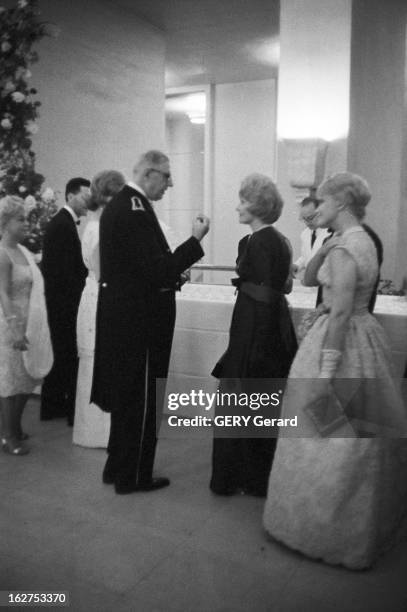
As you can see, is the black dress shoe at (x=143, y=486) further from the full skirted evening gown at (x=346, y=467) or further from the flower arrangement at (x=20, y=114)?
the flower arrangement at (x=20, y=114)

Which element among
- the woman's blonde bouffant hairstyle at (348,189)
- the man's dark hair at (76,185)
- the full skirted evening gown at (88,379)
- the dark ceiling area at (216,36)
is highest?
the dark ceiling area at (216,36)

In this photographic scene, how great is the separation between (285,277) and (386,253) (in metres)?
3.39

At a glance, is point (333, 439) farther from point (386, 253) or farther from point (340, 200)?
point (386, 253)

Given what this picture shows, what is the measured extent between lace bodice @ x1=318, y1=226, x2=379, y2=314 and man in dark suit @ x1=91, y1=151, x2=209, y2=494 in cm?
67

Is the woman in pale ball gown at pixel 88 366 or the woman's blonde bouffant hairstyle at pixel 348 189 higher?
the woman's blonde bouffant hairstyle at pixel 348 189

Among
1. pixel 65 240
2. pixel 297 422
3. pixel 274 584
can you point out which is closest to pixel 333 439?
pixel 297 422

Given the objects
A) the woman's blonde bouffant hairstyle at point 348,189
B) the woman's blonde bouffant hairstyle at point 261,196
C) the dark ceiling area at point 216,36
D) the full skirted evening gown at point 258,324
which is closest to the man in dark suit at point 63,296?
the full skirted evening gown at point 258,324

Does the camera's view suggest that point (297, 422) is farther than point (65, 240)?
No

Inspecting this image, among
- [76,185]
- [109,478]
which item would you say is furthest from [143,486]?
[76,185]

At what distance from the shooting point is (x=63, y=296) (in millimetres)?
4152

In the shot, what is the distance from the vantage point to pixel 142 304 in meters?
2.81

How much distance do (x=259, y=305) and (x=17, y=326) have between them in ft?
4.76

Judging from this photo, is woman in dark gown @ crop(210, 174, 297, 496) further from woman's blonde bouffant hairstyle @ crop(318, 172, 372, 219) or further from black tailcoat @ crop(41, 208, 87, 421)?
black tailcoat @ crop(41, 208, 87, 421)

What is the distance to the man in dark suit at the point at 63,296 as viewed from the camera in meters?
4.11
